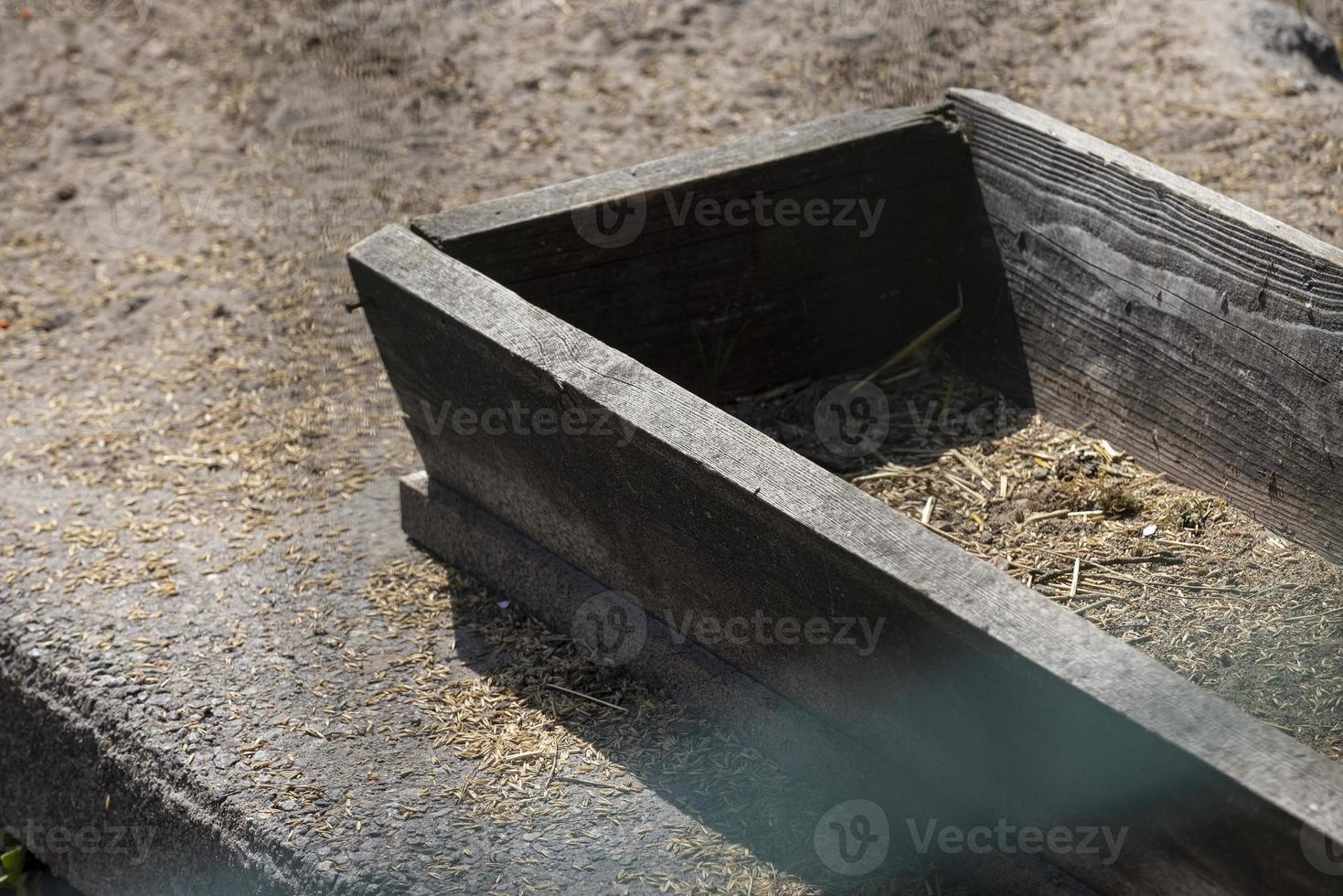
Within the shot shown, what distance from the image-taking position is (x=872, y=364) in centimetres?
372

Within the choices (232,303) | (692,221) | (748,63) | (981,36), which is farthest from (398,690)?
(981,36)

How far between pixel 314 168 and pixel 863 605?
3753 mm

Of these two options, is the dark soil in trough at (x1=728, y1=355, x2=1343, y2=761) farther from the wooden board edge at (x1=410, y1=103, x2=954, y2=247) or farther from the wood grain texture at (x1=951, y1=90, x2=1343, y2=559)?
the wooden board edge at (x1=410, y1=103, x2=954, y2=247)

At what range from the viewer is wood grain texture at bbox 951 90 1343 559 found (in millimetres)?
2805

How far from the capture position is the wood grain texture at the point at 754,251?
326cm

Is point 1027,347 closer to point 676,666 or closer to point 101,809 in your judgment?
point 676,666

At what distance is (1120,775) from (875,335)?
1.89 m

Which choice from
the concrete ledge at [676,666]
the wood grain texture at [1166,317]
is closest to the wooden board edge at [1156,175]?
the wood grain texture at [1166,317]

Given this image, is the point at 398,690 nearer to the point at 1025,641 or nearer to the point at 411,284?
the point at 411,284

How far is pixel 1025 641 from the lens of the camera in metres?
A: 2.02

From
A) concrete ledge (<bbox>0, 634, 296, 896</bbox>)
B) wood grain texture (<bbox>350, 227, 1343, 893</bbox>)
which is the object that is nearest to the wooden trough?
wood grain texture (<bbox>350, 227, 1343, 893</bbox>)

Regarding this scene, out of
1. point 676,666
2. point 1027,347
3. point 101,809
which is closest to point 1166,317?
point 1027,347

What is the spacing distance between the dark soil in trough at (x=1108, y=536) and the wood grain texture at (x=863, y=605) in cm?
54

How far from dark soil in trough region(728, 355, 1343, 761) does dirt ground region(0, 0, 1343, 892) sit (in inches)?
35.2
